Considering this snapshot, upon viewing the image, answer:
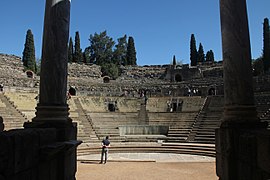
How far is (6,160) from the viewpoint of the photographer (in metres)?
3.49

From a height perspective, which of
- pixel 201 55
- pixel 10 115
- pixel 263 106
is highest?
pixel 201 55

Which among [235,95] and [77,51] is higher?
[77,51]

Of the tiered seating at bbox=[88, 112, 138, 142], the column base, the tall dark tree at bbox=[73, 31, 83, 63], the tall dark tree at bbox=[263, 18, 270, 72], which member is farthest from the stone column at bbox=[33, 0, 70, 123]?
the tall dark tree at bbox=[73, 31, 83, 63]

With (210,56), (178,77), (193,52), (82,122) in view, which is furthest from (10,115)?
(210,56)

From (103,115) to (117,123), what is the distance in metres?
2.12

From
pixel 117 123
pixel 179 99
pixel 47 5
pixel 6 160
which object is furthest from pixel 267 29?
pixel 6 160

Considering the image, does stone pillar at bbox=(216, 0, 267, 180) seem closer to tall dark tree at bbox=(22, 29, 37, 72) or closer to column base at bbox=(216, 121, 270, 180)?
column base at bbox=(216, 121, 270, 180)

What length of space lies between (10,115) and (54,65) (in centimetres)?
1639

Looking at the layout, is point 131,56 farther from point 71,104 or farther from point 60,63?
point 60,63

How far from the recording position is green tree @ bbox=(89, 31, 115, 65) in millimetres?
53591

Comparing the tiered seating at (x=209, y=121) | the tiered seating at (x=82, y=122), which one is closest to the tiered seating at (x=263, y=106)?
the tiered seating at (x=209, y=121)

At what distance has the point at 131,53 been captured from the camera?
52.7 meters

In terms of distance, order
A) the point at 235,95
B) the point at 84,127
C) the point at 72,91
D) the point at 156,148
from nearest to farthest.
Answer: the point at 235,95, the point at 156,148, the point at 84,127, the point at 72,91

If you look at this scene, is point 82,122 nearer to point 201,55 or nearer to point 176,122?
point 176,122
